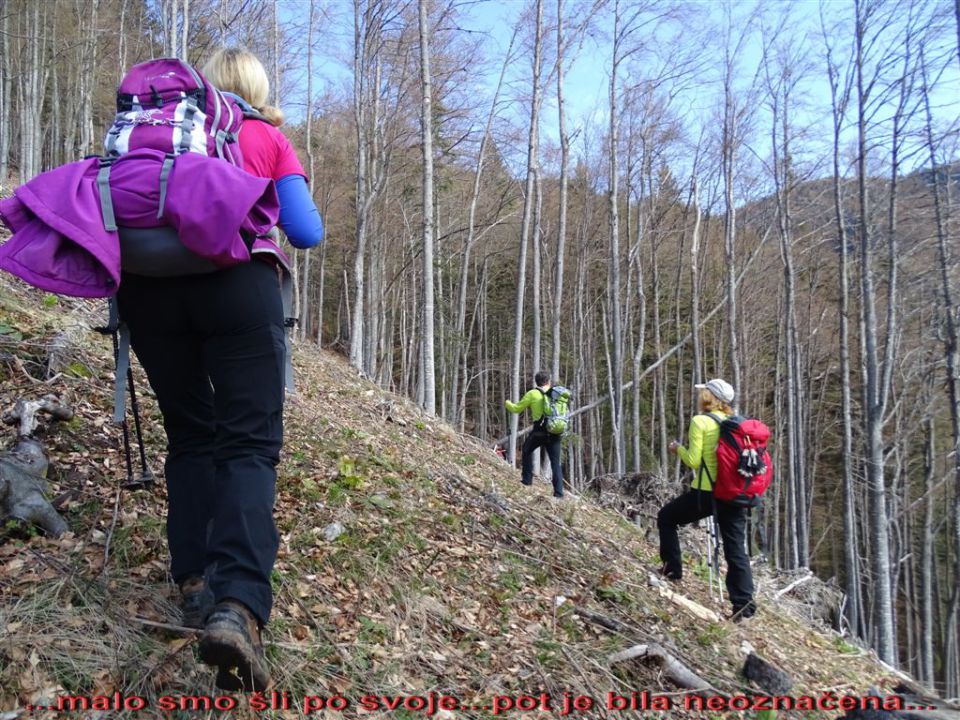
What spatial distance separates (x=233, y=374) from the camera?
1.82 m

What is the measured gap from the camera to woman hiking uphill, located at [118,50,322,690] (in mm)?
1655

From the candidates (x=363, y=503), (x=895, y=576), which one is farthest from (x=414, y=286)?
(x=363, y=503)

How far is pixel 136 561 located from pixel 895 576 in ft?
83.8

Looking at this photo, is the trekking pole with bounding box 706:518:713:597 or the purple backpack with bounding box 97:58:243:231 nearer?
the purple backpack with bounding box 97:58:243:231

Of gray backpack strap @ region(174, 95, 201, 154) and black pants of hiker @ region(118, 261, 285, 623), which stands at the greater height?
gray backpack strap @ region(174, 95, 201, 154)

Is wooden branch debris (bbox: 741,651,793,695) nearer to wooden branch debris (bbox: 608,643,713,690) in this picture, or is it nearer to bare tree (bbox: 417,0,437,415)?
wooden branch debris (bbox: 608,643,713,690)

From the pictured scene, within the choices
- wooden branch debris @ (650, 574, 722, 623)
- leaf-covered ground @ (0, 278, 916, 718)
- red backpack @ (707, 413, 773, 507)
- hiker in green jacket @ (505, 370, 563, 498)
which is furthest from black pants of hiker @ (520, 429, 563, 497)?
red backpack @ (707, 413, 773, 507)

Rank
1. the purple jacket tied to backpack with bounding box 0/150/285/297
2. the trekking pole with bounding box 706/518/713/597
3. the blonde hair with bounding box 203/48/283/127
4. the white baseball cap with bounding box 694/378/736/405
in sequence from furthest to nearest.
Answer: the trekking pole with bounding box 706/518/713/597 → the white baseball cap with bounding box 694/378/736/405 → the blonde hair with bounding box 203/48/283/127 → the purple jacket tied to backpack with bounding box 0/150/285/297

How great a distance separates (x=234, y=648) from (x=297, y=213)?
1292mm

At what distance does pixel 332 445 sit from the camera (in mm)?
4758

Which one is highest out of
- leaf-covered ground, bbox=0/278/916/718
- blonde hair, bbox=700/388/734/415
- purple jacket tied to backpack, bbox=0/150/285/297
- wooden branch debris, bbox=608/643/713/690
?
purple jacket tied to backpack, bbox=0/150/285/297

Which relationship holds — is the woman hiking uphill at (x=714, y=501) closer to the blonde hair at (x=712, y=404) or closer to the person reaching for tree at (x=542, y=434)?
the blonde hair at (x=712, y=404)

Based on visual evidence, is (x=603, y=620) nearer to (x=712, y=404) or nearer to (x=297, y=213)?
(x=712, y=404)

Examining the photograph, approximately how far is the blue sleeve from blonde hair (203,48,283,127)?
11.3 inches
